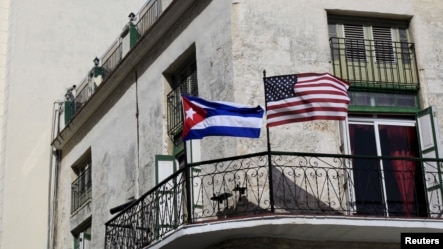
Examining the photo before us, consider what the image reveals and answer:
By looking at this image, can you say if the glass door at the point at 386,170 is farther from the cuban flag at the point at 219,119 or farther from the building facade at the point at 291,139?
the cuban flag at the point at 219,119

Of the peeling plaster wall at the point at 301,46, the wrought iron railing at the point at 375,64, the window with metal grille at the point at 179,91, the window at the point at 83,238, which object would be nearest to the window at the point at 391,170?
the peeling plaster wall at the point at 301,46

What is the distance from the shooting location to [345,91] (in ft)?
48.5

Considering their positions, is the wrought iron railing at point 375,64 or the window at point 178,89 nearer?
A: the wrought iron railing at point 375,64

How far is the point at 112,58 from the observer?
22641mm

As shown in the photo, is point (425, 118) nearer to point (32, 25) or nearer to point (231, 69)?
point (231, 69)

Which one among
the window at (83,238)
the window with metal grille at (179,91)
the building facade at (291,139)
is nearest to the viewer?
the building facade at (291,139)

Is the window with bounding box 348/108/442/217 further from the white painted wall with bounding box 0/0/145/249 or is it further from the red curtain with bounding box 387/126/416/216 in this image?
the white painted wall with bounding box 0/0/145/249

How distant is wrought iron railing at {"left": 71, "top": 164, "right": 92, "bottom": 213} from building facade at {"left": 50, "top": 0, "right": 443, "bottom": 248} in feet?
10.7

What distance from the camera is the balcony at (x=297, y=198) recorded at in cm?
1420

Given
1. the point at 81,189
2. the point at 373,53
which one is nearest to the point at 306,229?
the point at 373,53

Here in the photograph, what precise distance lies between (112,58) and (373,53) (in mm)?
8124

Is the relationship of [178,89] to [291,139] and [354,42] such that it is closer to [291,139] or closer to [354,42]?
[291,139]

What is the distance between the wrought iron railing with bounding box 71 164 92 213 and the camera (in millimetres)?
22875

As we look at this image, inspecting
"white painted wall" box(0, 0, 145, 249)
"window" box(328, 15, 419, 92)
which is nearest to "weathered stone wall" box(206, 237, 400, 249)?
"window" box(328, 15, 419, 92)
